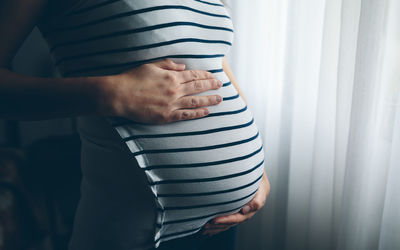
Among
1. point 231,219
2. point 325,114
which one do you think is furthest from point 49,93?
point 325,114

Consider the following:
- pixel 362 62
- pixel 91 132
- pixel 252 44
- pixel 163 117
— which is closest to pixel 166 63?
pixel 163 117

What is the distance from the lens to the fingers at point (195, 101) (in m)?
0.56

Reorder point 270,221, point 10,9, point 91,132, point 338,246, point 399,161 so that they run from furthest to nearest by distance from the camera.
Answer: point 270,221 < point 338,246 < point 399,161 < point 91,132 < point 10,9

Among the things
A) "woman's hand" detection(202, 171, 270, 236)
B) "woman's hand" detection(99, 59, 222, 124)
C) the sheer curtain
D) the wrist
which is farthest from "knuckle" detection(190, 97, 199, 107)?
the sheer curtain

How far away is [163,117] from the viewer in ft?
1.75

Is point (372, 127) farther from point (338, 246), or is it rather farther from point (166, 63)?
point (166, 63)

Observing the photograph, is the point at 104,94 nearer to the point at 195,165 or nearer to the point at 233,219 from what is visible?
the point at 195,165

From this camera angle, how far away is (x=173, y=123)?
0.56 m

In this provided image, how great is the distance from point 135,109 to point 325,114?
751 millimetres

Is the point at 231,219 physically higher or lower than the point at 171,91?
lower

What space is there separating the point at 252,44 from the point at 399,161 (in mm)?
695

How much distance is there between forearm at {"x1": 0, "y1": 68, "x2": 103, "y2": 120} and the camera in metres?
0.50

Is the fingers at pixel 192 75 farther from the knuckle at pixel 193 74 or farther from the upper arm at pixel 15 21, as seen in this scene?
the upper arm at pixel 15 21

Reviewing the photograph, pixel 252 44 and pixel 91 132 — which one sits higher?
pixel 252 44
